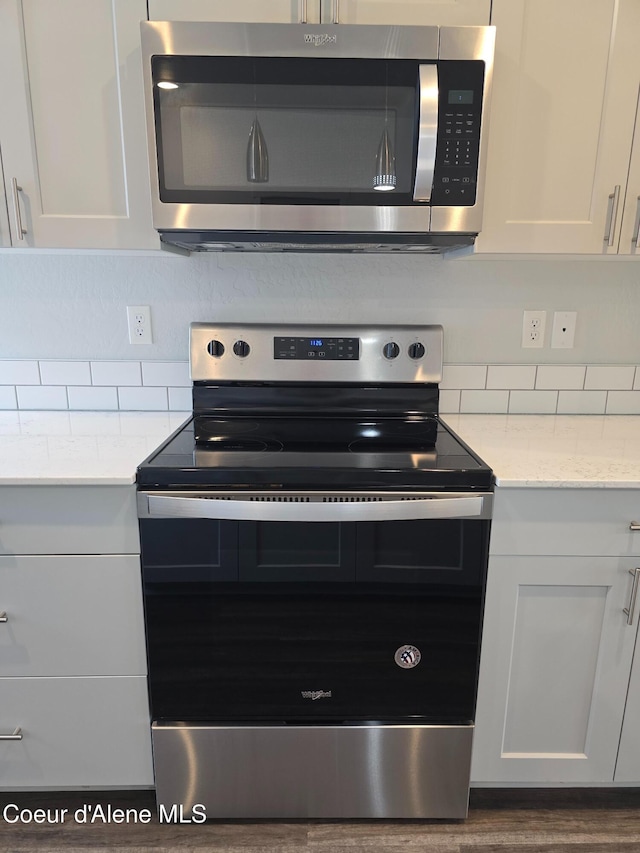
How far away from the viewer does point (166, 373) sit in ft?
5.61

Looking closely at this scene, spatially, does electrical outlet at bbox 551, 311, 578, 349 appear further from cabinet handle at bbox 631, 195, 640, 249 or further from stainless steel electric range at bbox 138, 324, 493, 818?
stainless steel electric range at bbox 138, 324, 493, 818

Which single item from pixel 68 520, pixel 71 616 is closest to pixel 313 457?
pixel 68 520

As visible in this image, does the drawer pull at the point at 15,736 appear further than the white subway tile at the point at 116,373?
No

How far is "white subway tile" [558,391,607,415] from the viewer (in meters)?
1.74

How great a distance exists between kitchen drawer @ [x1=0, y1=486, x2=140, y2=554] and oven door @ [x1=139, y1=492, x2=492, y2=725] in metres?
0.05

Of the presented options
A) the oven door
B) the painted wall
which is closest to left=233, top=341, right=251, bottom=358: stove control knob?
the painted wall

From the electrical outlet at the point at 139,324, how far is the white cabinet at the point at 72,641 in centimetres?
65

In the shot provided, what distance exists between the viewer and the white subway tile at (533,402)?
1735 millimetres

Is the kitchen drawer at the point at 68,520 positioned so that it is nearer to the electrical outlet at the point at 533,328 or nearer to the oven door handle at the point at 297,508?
the oven door handle at the point at 297,508

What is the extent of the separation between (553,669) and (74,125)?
1.70 m

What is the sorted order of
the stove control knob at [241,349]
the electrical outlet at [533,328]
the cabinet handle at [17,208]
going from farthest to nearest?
1. the electrical outlet at [533,328]
2. the stove control knob at [241,349]
3. the cabinet handle at [17,208]

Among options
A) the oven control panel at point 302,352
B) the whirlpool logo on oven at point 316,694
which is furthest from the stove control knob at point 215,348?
the whirlpool logo on oven at point 316,694

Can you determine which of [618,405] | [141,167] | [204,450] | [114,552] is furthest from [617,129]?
[114,552]

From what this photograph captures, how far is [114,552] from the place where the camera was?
122 cm
